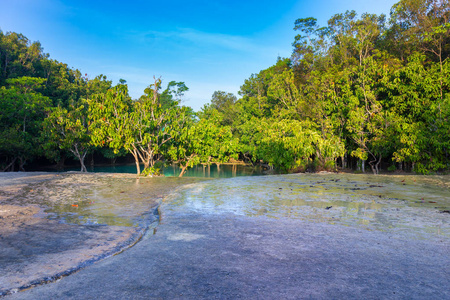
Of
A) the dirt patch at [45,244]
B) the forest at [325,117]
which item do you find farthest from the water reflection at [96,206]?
the forest at [325,117]

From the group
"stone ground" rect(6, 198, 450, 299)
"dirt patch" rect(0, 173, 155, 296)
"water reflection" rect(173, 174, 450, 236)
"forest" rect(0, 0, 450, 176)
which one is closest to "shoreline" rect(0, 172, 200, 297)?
"dirt patch" rect(0, 173, 155, 296)

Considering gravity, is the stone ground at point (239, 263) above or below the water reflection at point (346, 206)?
below

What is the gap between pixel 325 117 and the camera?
23.0 metres

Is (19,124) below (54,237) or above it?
above

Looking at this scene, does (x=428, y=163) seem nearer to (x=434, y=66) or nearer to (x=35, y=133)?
(x=434, y=66)

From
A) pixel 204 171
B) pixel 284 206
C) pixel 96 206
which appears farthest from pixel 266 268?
pixel 204 171

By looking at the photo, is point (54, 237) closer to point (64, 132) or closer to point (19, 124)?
point (64, 132)

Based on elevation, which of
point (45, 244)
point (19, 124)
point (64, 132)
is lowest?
point (45, 244)

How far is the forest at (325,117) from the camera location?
13922mm

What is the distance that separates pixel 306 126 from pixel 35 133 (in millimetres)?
21865

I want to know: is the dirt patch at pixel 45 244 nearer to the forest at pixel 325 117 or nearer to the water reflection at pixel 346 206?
the water reflection at pixel 346 206

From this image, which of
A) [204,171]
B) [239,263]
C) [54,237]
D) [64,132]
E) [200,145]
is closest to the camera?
[239,263]

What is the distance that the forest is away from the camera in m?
A: 13.9

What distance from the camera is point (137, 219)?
4.73 m
